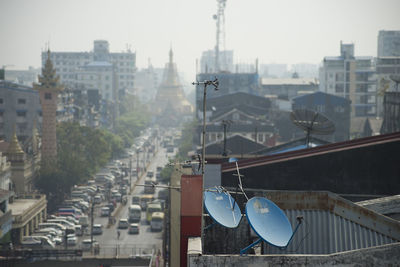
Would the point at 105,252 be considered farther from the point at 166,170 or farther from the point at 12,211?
the point at 166,170

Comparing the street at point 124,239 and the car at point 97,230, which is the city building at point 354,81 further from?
the car at point 97,230

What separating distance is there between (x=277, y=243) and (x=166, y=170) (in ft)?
247

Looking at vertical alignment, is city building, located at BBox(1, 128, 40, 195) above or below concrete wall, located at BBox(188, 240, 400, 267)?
below

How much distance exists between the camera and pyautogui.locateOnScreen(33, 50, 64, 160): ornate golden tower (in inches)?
3738

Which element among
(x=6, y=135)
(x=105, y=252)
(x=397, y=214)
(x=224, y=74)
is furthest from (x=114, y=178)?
(x=397, y=214)

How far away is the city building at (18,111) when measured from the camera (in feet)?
341

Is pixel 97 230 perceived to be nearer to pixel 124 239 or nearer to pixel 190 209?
pixel 124 239

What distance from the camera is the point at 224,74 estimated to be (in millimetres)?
156500

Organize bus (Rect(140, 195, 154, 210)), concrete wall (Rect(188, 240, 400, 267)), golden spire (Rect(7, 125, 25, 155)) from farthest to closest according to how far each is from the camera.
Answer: bus (Rect(140, 195, 154, 210))
golden spire (Rect(7, 125, 25, 155))
concrete wall (Rect(188, 240, 400, 267))

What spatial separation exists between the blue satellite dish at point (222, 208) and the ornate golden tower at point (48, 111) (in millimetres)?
76985

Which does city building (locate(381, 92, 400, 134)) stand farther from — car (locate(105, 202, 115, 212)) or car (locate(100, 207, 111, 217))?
car (locate(105, 202, 115, 212))

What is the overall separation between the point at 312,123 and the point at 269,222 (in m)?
29.8

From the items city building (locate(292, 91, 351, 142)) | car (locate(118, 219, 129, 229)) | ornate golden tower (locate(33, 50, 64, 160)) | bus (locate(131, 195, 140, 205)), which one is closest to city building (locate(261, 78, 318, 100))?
city building (locate(292, 91, 351, 142))

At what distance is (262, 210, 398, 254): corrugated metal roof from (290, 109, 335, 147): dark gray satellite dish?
2403cm
